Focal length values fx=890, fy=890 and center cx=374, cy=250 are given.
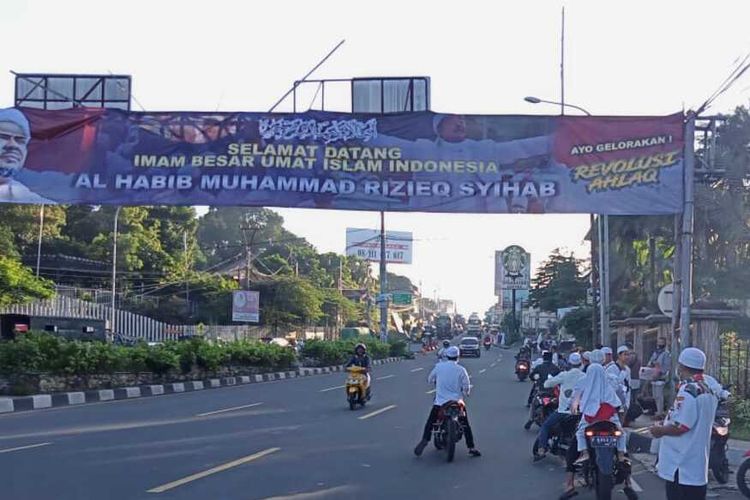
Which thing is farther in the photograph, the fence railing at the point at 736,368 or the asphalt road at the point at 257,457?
the fence railing at the point at 736,368

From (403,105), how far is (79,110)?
5.66 meters

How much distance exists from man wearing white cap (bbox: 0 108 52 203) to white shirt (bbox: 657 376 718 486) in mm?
12084

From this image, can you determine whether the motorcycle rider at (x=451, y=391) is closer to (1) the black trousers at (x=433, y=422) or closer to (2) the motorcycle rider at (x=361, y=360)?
(1) the black trousers at (x=433, y=422)

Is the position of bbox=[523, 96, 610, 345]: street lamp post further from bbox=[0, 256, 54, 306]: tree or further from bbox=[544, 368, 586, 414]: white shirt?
bbox=[0, 256, 54, 306]: tree

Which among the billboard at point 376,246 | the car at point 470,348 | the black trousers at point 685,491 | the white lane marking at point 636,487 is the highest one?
the billboard at point 376,246

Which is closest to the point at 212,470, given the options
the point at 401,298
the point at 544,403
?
the point at 544,403

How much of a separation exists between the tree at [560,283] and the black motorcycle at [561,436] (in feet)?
128

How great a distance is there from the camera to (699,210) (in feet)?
91.6

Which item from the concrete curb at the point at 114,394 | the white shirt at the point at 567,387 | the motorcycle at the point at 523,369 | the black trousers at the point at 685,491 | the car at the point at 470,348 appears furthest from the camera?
the car at the point at 470,348

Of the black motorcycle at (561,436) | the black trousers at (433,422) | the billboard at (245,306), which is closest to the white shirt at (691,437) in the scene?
A: the black motorcycle at (561,436)

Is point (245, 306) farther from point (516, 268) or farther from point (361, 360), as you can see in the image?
point (516, 268)

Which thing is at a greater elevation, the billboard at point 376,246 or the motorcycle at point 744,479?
the billboard at point 376,246

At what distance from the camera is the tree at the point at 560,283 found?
52.0 m

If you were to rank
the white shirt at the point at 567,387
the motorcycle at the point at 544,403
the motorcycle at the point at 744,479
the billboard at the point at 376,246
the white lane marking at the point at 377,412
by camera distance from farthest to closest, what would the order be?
the billboard at the point at 376,246 → the white lane marking at the point at 377,412 → the motorcycle at the point at 544,403 → the white shirt at the point at 567,387 → the motorcycle at the point at 744,479
